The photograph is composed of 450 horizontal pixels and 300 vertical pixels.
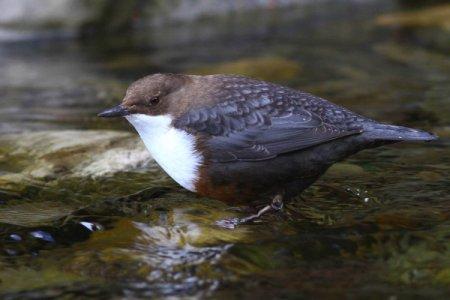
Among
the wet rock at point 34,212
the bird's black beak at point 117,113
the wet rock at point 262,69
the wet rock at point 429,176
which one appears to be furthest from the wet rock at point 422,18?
the wet rock at point 34,212

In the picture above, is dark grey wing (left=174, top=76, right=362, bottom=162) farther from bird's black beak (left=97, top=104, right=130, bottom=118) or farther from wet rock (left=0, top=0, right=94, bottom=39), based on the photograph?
wet rock (left=0, top=0, right=94, bottom=39)

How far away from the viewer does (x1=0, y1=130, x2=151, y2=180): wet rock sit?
4.83 meters

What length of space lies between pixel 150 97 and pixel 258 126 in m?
0.58

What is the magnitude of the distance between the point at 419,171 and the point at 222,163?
4.39ft

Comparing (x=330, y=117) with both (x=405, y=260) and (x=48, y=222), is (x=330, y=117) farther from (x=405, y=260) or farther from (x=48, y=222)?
(x=48, y=222)

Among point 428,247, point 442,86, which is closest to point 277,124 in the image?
point 428,247

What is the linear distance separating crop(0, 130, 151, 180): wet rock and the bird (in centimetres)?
84

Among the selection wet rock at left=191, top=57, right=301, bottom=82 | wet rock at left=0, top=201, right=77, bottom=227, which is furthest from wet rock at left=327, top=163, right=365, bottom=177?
wet rock at left=191, top=57, right=301, bottom=82

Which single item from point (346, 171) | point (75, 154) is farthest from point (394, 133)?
point (75, 154)

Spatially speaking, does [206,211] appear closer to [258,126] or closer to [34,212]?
[258,126]

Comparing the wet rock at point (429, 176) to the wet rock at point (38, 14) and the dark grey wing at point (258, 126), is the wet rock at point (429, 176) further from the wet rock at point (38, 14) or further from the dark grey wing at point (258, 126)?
the wet rock at point (38, 14)

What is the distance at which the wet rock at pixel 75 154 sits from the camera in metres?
4.83

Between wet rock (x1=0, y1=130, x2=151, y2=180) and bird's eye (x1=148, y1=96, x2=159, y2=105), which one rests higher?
bird's eye (x1=148, y1=96, x2=159, y2=105)

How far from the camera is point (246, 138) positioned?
4.01 metres
